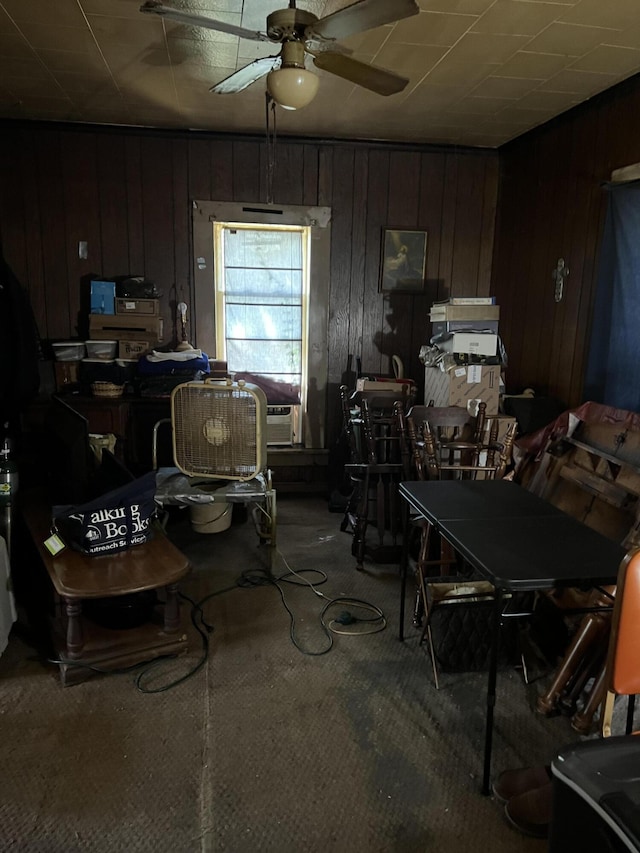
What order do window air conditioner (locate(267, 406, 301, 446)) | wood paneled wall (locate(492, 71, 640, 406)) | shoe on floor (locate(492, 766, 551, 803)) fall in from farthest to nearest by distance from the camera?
window air conditioner (locate(267, 406, 301, 446)), wood paneled wall (locate(492, 71, 640, 406)), shoe on floor (locate(492, 766, 551, 803))

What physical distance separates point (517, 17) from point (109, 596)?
112 inches

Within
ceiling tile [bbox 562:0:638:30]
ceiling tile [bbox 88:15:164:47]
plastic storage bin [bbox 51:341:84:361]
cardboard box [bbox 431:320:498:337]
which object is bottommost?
plastic storage bin [bbox 51:341:84:361]

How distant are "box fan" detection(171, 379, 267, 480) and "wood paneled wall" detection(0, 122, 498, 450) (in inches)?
52.7

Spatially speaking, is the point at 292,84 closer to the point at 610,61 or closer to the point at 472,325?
the point at 610,61

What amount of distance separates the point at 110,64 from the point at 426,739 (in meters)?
3.40

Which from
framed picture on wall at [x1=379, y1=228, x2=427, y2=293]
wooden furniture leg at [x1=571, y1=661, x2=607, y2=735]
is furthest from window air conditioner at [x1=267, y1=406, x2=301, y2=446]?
wooden furniture leg at [x1=571, y1=661, x2=607, y2=735]

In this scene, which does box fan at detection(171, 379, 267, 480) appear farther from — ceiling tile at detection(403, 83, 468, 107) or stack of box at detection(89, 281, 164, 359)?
ceiling tile at detection(403, 83, 468, 107)

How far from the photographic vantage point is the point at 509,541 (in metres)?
1.81

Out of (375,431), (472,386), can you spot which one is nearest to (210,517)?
(375,431)

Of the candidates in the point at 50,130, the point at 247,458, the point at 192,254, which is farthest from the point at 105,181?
the point at 247,458

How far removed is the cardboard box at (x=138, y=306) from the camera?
406 cm

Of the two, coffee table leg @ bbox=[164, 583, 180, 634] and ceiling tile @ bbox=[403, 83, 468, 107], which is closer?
coffee table leg @ bbox=[164, 583, 180, 634]

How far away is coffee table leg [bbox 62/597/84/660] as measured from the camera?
2.18 metres

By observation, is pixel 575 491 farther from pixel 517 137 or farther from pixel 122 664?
pixel 517 137
